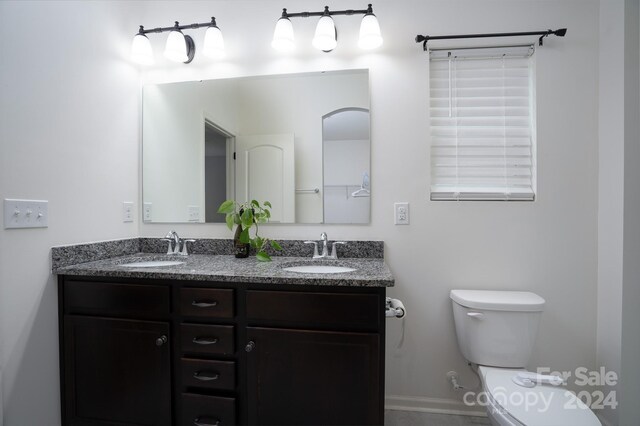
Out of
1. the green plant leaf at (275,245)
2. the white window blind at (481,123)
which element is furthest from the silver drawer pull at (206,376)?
the white window blind at (481,123)

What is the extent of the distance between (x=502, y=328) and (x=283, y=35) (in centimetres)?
185

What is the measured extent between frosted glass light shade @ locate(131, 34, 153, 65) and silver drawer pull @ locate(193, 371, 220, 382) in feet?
5.81

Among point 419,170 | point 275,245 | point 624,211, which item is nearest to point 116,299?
point 275,245

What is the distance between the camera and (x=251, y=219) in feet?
5.16

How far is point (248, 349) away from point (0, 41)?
5.03 ft

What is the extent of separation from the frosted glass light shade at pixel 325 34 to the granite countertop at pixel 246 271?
3.85 feet

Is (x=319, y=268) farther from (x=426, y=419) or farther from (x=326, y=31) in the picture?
(x=326, y=31)

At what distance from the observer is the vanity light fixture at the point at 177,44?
5.36 ft

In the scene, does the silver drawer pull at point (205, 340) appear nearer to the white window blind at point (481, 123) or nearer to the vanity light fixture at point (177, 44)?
the white window blind at point (481, 123)

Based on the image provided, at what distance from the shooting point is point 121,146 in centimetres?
170

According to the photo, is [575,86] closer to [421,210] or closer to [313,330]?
Answer: [421,210]

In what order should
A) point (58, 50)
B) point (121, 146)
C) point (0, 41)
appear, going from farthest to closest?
point (121, 146) → point (58, 50) → point (0, 41)

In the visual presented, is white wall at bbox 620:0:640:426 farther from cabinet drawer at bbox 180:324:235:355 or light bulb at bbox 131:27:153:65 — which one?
light bulb at bbox 131:27:153:65

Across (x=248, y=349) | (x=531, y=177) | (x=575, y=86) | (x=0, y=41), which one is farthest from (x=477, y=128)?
(x=0, y=41)
